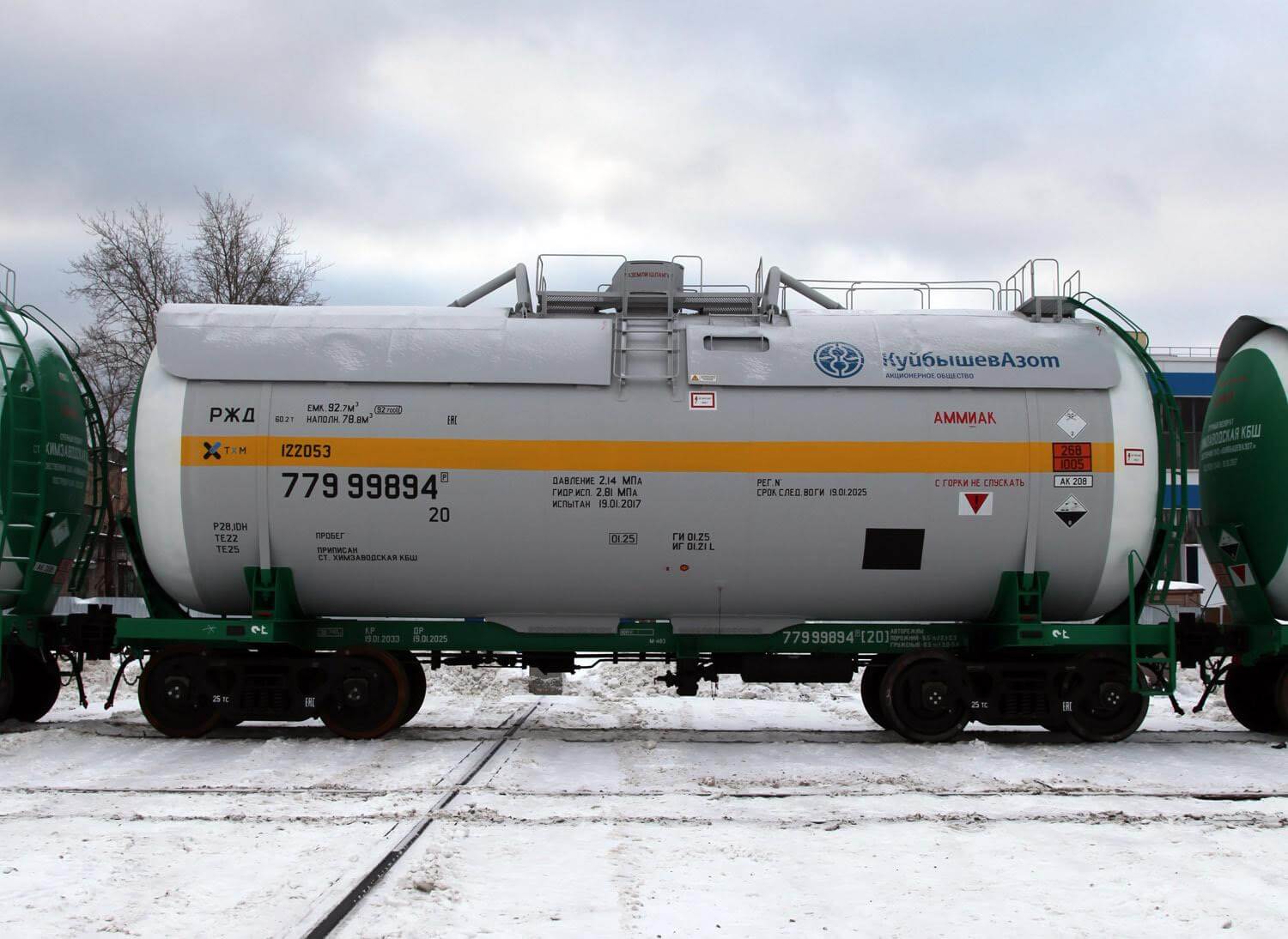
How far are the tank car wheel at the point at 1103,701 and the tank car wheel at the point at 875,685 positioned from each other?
1.79 metres

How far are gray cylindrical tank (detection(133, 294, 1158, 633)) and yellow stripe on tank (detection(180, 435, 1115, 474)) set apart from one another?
0.02 m

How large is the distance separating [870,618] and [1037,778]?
248 cm

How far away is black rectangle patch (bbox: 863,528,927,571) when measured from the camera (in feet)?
34.7

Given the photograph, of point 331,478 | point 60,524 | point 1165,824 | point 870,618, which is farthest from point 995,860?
point 60,524

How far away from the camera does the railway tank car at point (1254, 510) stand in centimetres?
1110

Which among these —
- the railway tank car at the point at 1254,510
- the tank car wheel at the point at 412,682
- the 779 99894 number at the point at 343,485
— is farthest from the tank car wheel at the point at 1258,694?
the 779 99894 number at the point at 343,485

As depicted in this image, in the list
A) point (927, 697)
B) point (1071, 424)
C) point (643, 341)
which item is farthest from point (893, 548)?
point (643, 341)

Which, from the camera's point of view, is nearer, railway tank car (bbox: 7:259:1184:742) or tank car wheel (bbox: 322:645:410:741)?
railway tank car (bbox: 7:259:1184:742)

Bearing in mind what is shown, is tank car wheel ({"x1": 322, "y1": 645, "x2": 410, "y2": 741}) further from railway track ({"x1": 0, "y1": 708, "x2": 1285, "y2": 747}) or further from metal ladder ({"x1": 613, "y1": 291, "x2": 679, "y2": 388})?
metal ladder ({"x1": 613, "y1": 291, "x2": 679, "y2": 388})

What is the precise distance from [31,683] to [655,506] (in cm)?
729

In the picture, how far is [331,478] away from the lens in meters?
10.6

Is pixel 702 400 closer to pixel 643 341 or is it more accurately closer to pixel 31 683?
pixel 643 341

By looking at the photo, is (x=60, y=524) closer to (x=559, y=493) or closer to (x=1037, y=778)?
(x=559, y=493)

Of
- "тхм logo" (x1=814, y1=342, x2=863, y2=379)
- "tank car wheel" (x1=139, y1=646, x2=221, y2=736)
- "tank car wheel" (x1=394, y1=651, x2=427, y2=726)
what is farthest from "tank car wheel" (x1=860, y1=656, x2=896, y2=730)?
"tank car wheel" (x1=139, y1=646, x2=221, y2=736)
